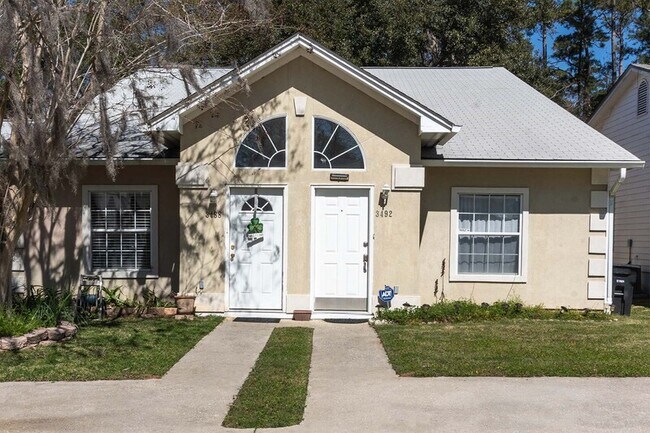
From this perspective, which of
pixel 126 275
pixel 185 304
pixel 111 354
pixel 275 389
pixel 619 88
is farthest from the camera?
pixel 619 88

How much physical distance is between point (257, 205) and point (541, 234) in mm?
5467

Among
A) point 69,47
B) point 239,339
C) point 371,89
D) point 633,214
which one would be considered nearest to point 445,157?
point 371,89

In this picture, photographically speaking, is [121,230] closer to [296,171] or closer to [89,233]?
[89,233]

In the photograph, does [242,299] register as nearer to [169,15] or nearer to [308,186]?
[308,186]

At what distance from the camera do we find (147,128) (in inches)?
433

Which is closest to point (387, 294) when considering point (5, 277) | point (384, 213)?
point (384, 213)

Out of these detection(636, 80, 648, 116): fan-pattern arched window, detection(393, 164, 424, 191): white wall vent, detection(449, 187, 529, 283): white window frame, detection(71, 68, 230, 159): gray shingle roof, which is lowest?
detection(449, 187, 529, 283): white window frame

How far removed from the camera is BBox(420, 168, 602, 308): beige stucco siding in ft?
40.7

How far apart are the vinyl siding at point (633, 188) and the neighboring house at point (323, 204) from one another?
18.6 ft

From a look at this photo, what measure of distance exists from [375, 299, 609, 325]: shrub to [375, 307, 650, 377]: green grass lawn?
0.33 meters

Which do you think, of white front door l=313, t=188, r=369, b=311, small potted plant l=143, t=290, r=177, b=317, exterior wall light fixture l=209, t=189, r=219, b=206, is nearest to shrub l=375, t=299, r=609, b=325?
white front door l=313, t=188, r=369, b=311

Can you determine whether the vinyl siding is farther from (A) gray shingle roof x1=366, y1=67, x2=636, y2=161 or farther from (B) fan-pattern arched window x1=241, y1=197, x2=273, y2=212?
(B) fan-pattern arched window x1=241, y1=197, x2=273, y2=212

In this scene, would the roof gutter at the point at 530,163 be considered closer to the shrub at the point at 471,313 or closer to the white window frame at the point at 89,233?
the shrub at the point at 471,313

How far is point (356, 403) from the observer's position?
6.49 metres
